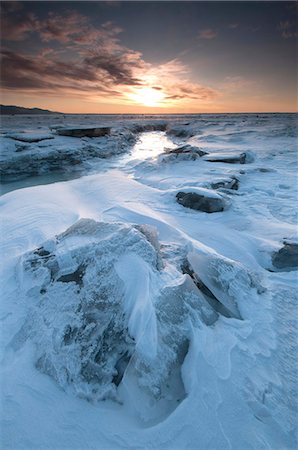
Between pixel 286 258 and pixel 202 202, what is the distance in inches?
86.5

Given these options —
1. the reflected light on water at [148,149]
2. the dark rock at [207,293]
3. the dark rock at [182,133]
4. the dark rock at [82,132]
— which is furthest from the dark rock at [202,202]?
the dark rock at [182,133]

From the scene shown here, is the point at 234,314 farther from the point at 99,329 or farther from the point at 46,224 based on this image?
the point at 46,224

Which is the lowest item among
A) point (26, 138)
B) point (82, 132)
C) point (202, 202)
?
point (202, 202)

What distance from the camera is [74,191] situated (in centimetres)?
687

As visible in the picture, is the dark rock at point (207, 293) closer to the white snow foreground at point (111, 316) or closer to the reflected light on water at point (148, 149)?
the white snow foreground at point (111, 316)

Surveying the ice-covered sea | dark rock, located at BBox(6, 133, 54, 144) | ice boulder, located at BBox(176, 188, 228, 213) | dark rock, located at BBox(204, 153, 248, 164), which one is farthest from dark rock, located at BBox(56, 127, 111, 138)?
the ice-covered sea

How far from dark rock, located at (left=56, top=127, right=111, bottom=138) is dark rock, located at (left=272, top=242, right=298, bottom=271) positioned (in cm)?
1793

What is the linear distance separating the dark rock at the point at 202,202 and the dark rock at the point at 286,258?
1.76m

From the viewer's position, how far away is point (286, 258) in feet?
11.7

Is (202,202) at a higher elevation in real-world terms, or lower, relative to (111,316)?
higher

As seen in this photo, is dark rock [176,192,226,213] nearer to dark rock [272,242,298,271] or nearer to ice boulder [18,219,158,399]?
dark rock [272,242,298,271]

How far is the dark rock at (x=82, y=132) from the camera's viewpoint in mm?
18078

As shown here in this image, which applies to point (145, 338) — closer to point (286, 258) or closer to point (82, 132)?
point (286, 258)

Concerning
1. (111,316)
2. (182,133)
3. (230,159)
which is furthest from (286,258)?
(182,133)
